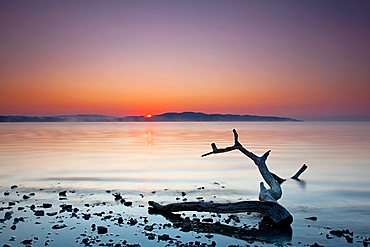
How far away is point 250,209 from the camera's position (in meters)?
15.7

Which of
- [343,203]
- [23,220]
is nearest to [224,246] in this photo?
[23,220]

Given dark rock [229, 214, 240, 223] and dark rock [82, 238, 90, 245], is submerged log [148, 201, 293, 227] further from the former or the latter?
dark rock [82, 238, 90, 245]

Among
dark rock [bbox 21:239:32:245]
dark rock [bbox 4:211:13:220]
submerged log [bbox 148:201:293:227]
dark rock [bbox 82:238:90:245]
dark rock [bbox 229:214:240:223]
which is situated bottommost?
dark rock [bbox 4:211:13:220]

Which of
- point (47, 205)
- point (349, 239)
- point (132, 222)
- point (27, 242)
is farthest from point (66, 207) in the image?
point (349, 239)

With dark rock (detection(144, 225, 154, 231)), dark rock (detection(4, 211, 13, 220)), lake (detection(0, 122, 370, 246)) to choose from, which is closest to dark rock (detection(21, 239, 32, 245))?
lake (detection(0, 122, 370, 246))

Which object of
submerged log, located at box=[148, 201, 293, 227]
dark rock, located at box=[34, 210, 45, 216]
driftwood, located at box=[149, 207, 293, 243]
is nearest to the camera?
driftwood, located at box=[149, 207, 293, 243]

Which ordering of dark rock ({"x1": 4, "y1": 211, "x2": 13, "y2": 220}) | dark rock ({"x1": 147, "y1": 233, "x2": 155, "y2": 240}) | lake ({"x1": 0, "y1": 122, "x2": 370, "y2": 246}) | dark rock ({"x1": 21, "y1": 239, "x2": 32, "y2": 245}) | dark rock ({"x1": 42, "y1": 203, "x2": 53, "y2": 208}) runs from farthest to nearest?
1. dark rock ({"x1": 42, "y1": 203, "x2": 53, "y2": 208})
2. dark rock ({"x1": 4, "y1": 211, "x2": 13, "y2": 220})
3. lake ({"x1": 0, "y1": 122, "x2": 370, "y2": 246})
4. dark rock ({"x1": 147, "y1": 233, "x2": 155, "y2": 240})
5. dark rock ({"x1": 21, "y1": 239, "x2": 32, "y2": 245})

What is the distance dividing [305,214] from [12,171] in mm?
22184

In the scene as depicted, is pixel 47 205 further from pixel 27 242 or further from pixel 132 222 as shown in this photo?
pixel 27 242

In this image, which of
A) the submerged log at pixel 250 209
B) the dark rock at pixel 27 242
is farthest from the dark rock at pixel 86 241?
the submerged log at pixel 250 209

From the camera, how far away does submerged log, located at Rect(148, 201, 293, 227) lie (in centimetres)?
1525

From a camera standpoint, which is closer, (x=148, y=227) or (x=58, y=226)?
(x=58, y=226)

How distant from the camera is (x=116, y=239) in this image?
13312mm

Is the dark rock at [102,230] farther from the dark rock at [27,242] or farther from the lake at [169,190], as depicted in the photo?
the dark rock at [27,242]
